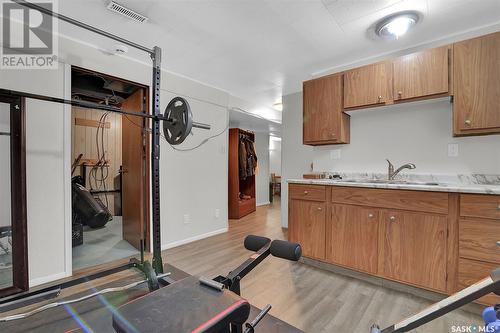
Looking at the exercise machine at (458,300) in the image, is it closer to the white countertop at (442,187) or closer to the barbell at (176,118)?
the white countertop at (442,187)

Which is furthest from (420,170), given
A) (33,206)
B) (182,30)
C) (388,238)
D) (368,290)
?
(33,206)

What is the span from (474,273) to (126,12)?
3.40 meters

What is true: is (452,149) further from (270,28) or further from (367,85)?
(270,28)

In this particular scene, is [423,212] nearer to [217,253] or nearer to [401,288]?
[401,288]

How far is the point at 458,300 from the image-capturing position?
785mm

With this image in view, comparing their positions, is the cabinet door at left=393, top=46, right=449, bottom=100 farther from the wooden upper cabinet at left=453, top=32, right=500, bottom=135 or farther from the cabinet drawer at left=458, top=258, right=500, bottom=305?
the cabinet drawer at left=458, top=258, right=500, bottom=305

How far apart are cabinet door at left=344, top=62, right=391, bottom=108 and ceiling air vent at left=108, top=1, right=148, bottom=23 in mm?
2149

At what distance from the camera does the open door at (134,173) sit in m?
2.89

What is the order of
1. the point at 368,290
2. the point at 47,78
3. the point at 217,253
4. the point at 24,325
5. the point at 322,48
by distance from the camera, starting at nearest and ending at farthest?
the point at 24,325
the point at 368,290
the point at 47,78
the point at 322,48
the point at 217,253

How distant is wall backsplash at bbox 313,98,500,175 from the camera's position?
2.12m

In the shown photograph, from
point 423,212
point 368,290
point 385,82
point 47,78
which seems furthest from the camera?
point 385,82

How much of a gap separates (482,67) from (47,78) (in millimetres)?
3822

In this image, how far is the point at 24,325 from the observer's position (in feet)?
3.85

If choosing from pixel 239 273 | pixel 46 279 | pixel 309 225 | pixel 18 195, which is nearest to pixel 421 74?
pixel 309 225
